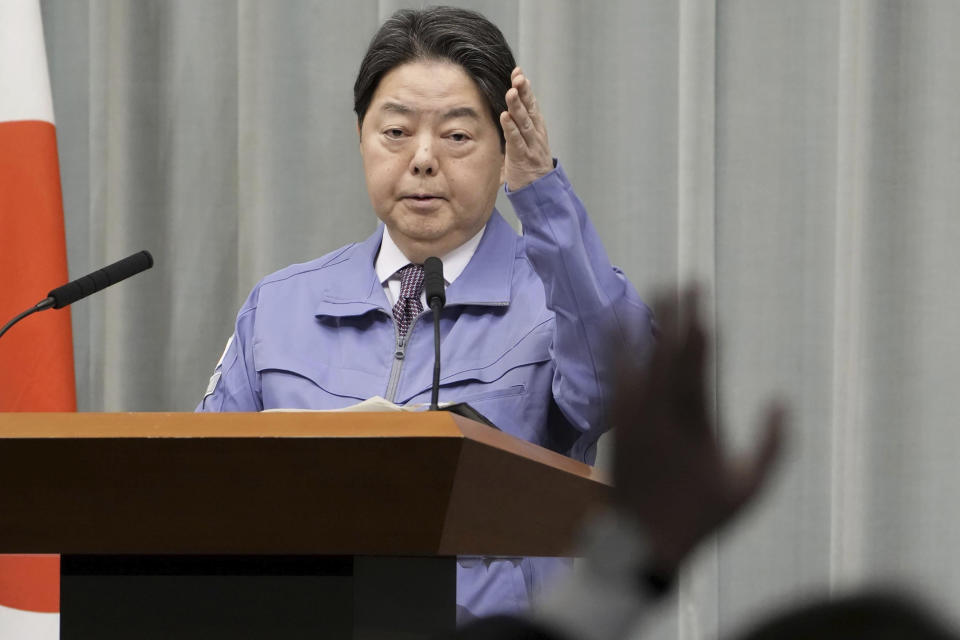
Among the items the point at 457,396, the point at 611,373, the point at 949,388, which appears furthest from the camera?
the point at 949,388

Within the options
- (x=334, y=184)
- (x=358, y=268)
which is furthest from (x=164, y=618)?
(x=334, y=184)

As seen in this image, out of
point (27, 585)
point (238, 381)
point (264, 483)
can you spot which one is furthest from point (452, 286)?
point (27, 585)

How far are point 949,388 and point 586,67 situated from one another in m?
0.89

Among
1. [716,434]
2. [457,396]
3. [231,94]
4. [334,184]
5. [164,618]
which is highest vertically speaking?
[231,94]

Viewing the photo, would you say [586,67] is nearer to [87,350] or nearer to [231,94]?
[231,94]

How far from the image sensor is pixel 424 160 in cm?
162

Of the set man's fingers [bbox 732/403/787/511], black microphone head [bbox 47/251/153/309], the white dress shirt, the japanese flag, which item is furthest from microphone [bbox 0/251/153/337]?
man's fingers [bbox 732/403/787/511]

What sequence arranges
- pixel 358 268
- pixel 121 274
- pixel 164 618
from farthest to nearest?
pixel 358 268 < pixel 121 274 < pixel 164 618

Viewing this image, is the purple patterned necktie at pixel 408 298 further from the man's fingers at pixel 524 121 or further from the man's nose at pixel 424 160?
the man's fingers at pixel 524 121

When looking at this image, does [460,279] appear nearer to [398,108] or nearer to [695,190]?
[398,108]

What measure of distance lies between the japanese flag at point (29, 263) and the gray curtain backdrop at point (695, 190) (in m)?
0.27

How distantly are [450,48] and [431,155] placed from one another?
0.15 metres

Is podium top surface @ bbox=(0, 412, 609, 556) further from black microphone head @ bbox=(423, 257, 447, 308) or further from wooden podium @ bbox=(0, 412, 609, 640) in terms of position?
black microphone head @ bbox=(423, 257, 447, 308)

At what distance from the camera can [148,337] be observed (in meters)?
2.45
